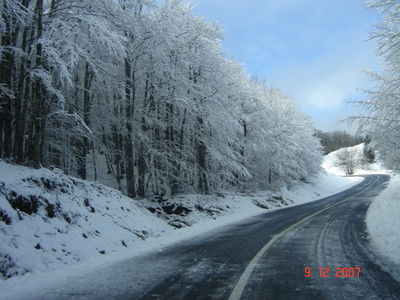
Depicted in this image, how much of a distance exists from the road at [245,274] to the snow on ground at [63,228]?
0.92 m

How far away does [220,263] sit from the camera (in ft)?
20.6

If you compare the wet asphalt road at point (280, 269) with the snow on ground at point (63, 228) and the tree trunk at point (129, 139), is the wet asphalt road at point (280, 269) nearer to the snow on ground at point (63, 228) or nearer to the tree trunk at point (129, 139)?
the snow on ground at point (63, 228)

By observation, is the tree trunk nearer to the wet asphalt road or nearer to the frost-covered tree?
the wet asphalt road

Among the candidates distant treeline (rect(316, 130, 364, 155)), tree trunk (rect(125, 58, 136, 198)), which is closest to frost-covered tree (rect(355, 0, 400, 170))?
tree trunk (rect(125, 58, 136, 198))

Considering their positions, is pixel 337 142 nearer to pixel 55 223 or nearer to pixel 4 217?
pixel 55 223

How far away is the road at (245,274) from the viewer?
14.7 feet

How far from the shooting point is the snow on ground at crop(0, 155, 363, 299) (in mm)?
5820

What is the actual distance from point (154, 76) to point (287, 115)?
20177mm

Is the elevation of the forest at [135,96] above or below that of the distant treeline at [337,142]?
below

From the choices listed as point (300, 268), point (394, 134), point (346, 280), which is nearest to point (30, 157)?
point (300, 268)
